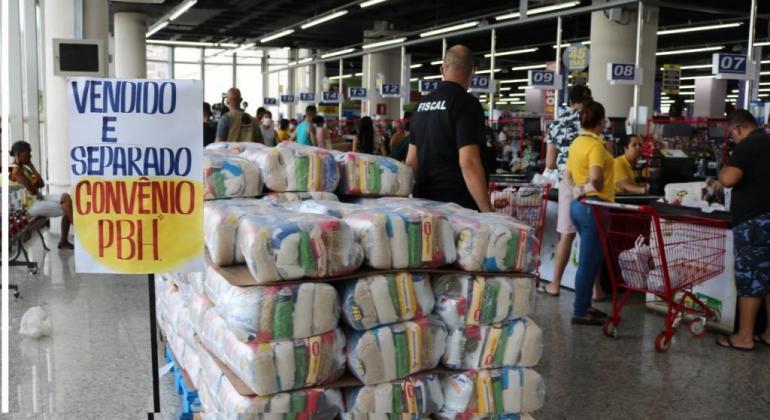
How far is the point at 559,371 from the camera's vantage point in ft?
14.9

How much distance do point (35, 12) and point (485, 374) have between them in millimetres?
12385

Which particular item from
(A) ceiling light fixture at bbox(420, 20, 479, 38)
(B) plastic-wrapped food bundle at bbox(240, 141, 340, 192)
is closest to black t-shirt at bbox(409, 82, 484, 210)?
(B) plastic-wrapped food bundle at bbox(240, 141, 340, 192)

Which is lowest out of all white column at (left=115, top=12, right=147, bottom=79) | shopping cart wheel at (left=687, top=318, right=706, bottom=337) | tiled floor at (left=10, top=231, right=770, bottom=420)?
tiled floor at (left=10, top=231, right=770, bottom=420)

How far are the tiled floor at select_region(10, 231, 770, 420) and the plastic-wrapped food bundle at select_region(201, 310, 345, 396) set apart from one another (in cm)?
146

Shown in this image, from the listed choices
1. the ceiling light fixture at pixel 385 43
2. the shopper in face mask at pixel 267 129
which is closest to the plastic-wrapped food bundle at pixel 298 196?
the shopper in face mask at pixel 267 129

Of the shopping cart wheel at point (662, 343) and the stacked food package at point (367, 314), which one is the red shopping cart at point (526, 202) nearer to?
the shopping cart wheel at point (662, 343)

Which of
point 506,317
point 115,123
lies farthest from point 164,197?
point 506,317

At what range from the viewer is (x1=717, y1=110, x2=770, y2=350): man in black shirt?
4820mm

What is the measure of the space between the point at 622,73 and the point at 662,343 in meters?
8.45

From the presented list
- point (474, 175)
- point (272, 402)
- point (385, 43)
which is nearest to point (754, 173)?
point (474, 175)

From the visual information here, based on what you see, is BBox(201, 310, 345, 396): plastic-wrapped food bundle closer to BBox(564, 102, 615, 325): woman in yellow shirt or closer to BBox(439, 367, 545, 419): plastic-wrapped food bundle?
BBox(439, 367, 545, 419): plastic-wrapped food bundle

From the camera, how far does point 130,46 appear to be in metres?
21.7

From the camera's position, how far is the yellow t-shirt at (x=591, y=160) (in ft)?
17.9

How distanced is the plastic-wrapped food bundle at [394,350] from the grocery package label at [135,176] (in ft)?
2.05
